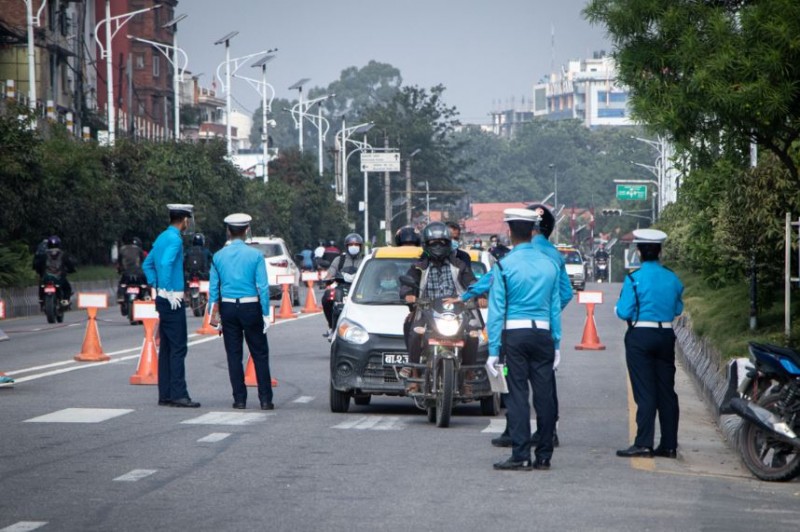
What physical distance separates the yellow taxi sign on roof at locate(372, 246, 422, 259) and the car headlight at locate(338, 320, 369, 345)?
1.40 meters

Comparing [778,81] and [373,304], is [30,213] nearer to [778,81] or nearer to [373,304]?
[373,304]

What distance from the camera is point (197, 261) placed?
1419 inches

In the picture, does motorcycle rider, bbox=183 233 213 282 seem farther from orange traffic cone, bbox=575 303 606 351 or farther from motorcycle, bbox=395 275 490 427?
motorcycle, bbox=395 275 490 427

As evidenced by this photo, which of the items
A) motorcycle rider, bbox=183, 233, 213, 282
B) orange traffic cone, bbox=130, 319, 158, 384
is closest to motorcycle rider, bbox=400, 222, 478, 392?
orange traffic cone, bbox=130, 319, 158, 384

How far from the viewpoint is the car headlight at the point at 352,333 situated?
622 inches

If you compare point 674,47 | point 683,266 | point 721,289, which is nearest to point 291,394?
point 674,47

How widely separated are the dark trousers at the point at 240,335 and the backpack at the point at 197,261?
792 inches

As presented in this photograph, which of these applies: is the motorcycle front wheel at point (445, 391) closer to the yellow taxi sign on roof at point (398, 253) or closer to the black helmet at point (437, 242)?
the black helmet at point (437, 242)

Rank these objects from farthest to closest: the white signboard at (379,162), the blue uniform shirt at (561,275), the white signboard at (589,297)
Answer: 1. the white signboard at (379,162)
2. the white signboard at (589,297)
3. the blue uniform shirt at (561,275)

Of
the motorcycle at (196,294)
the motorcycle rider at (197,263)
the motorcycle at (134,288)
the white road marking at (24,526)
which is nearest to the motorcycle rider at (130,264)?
the motorcycle at (134,288)

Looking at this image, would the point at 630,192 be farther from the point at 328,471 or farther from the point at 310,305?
the point at 328,471

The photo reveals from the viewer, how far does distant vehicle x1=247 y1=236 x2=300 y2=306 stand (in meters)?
41.3

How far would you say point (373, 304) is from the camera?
16.6 m

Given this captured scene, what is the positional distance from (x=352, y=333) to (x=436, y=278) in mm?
1124
